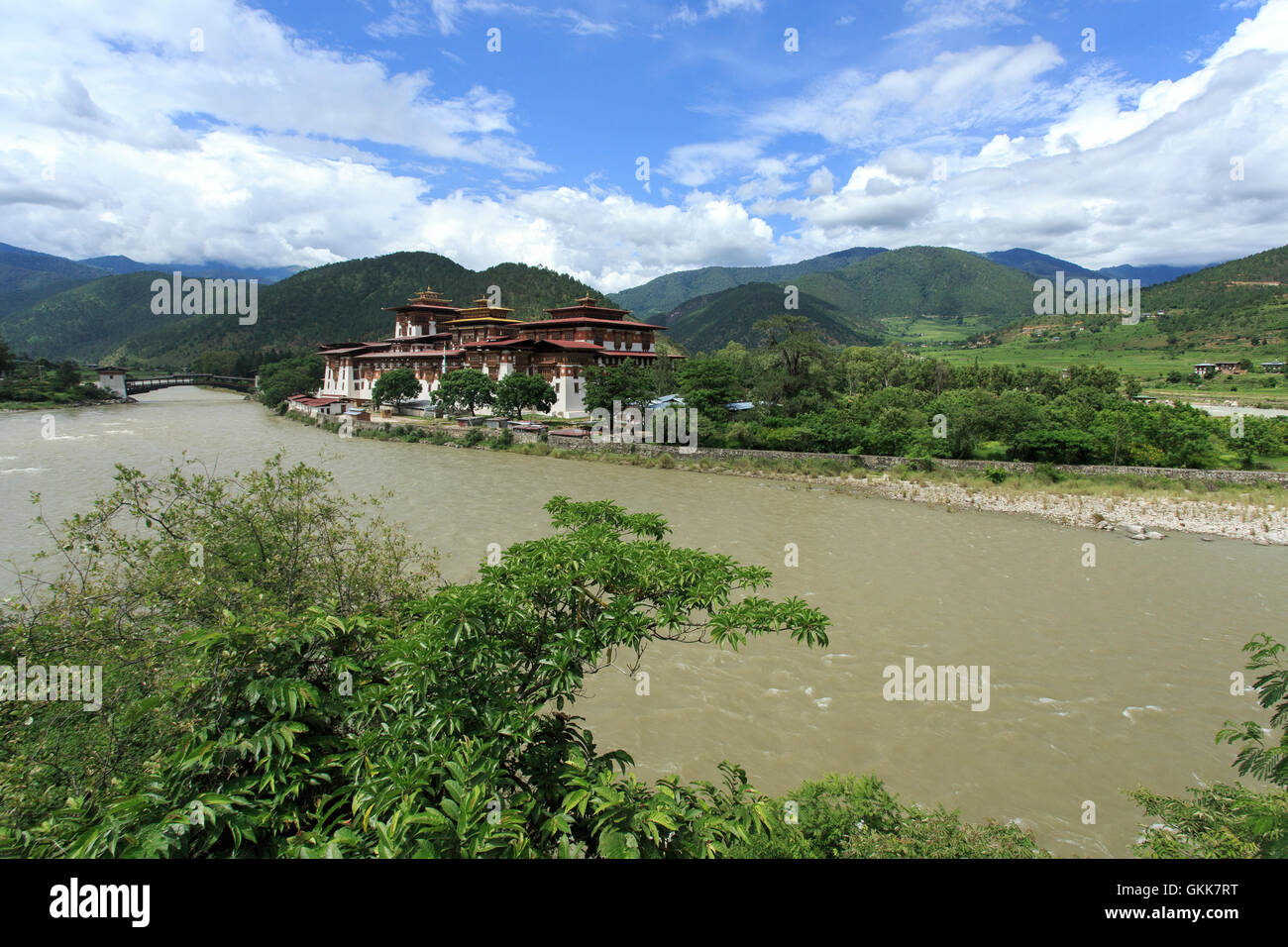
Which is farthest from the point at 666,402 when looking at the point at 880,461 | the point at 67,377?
the point at 67,377

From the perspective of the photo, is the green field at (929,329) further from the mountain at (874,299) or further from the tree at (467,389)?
the tree at (467,389)

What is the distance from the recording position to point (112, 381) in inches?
2140

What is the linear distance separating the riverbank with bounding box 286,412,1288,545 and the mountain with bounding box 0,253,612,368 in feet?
191

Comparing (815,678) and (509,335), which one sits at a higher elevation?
(509,335)

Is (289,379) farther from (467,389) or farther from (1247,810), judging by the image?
(1247,810)

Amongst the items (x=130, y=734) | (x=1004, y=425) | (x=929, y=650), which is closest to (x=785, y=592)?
(x=929, y=650)

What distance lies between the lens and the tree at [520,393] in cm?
3644

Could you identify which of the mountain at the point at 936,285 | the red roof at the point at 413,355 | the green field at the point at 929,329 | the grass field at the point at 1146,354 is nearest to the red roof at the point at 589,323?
the red roof at the point at 413,355

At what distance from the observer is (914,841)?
167 inches

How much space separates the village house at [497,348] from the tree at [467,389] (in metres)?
A: 2.51

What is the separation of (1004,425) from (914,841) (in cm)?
2657

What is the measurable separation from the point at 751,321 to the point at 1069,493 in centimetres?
10612

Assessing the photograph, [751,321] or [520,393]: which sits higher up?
[751,321]
